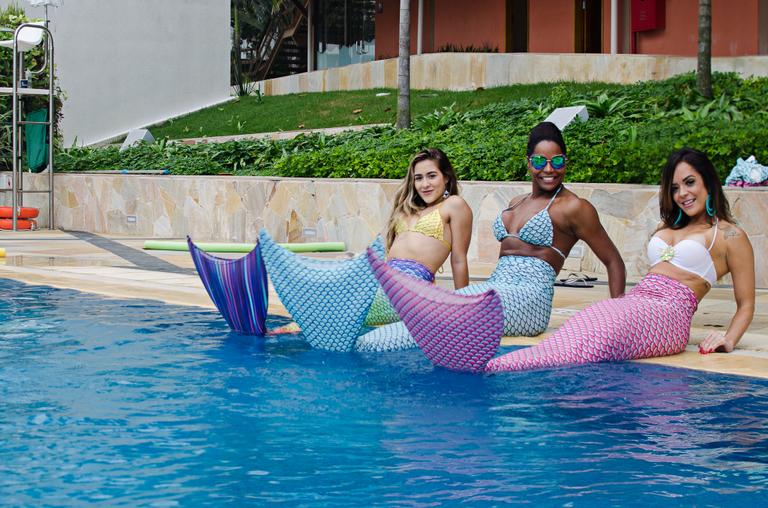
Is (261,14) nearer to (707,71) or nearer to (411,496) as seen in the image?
(707,71)

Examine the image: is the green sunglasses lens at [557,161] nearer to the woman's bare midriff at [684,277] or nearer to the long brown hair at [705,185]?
the long brown hair at [705,185]

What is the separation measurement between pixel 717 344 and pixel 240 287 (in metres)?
3.29

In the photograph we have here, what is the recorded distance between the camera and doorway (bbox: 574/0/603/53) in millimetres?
29109

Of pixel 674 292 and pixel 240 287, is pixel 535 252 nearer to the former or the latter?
pixel 674 292

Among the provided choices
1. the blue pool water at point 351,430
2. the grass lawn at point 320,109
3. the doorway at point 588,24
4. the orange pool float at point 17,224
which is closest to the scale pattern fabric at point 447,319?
the blue pool water at point 351,430

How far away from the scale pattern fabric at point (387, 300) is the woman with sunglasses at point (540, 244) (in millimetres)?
448

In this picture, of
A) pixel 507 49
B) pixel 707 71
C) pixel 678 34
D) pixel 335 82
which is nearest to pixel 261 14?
pixel 335 82

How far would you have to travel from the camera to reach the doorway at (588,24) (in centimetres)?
2911

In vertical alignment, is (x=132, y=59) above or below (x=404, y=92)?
above

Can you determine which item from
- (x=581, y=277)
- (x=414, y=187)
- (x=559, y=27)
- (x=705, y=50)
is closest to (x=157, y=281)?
(x=414, y=187)

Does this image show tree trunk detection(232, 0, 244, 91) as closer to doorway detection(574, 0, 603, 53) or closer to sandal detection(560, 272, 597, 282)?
doorway detection(574, 0, 603, 53)

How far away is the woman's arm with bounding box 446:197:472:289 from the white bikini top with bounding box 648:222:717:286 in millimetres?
1398

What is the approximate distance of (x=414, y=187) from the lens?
Result: 26.2 feet

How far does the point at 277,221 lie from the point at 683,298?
28.7 ft
